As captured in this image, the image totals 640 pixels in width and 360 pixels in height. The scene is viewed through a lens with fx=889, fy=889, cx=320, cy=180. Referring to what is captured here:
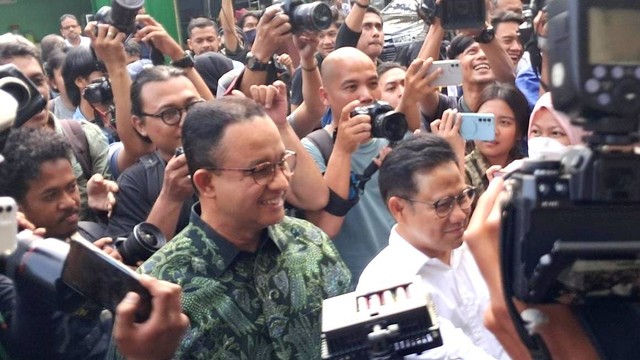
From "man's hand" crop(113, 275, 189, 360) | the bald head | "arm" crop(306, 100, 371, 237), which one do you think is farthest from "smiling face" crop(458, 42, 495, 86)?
"man's hand" crop(113, 275, 189, 360)

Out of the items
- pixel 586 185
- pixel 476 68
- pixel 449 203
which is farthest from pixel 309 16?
pixel 586 185

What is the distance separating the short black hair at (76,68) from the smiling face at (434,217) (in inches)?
100

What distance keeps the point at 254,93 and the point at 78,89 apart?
236 cm

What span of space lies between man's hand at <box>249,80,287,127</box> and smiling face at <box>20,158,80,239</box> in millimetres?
689

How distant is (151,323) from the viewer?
5.20 feet

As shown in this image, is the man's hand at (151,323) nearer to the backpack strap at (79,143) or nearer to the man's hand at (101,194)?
the man's hand at (101,194)

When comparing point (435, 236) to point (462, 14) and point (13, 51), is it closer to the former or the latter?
point (462, 14)

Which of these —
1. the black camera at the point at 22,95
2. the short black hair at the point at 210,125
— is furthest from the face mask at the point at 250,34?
the black camera at the point at 22,95

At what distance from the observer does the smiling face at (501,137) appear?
3.50 metres

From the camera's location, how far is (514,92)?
3.63 m

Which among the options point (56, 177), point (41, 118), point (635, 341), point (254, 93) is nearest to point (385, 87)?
point (254, 93)

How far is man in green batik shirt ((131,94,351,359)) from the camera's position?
2.01 metres

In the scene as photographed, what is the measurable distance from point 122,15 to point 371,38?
80.7 inches

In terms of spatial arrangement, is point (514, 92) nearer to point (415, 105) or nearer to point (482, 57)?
point (415, 105)
